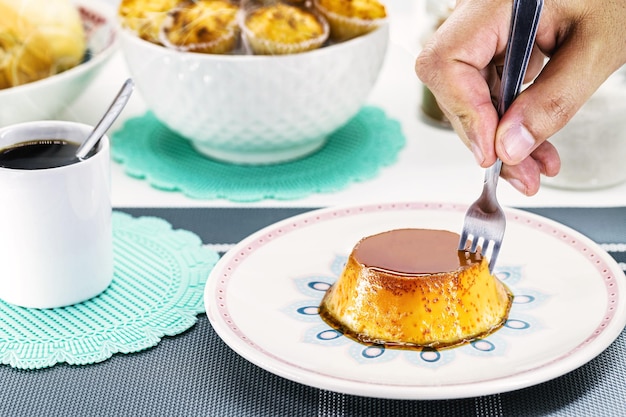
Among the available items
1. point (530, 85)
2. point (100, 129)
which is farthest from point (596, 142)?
point (100, 129)

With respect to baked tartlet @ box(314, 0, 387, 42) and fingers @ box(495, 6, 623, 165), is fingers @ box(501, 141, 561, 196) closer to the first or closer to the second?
fingers @ box(495, 6, 623, 165)

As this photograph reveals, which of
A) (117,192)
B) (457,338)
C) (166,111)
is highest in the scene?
(457,338)

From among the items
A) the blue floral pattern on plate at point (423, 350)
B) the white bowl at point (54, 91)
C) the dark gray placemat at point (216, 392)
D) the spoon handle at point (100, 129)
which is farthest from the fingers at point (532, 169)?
the white bowl at point (54, 91)

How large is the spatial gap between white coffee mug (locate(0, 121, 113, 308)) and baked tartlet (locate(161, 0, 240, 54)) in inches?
14.4

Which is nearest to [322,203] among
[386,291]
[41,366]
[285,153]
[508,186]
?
[285,153]

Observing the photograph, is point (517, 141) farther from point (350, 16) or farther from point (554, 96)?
point (350, 16)

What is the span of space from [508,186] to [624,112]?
8.5 inches

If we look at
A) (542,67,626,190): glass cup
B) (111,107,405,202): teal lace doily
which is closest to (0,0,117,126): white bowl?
(111,107,405,202): teal lace doily

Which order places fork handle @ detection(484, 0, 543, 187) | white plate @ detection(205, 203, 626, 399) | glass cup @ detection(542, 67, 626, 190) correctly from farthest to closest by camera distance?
1. glass cup @ detection(542, 67, 626, 190)
2. fork handle @ detection(484, 0, 543, 187)
3. white plate @ detection(205, 203, 626, 399)

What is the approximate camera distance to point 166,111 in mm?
1438

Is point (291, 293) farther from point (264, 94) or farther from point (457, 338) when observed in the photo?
point (264, 94)

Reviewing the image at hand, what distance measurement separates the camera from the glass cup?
1.28 m

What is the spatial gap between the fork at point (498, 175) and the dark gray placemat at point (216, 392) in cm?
18

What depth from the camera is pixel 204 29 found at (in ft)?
4.49
